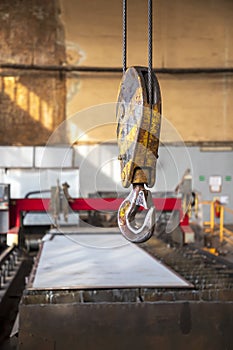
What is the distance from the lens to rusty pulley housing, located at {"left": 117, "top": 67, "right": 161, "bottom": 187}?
168 centimetres

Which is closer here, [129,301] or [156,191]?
[129,301]

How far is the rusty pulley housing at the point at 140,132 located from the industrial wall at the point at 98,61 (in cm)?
1112

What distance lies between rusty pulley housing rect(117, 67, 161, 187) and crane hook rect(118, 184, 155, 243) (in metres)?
0.04

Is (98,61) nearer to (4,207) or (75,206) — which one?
(75,206)

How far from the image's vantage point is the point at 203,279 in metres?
4.71

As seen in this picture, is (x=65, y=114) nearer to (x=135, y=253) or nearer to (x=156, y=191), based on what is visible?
(x=156, y=191)

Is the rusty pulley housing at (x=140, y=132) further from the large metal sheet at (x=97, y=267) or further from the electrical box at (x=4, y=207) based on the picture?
the electrical box at (x=4, y=207)

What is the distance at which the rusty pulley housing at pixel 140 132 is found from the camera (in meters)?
1.68

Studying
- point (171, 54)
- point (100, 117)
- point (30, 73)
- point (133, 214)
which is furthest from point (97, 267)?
point (171, 54)

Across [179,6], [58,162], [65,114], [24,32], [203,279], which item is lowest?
[203,279]

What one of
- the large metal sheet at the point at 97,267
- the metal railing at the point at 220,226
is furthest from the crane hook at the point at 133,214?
the metal railing at the point at 220,226

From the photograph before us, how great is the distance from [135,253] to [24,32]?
356 inches

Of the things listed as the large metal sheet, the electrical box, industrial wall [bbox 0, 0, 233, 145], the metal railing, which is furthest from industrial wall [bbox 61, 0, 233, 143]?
the large metal sheet

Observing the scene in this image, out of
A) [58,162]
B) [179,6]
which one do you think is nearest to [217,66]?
[179,6]
